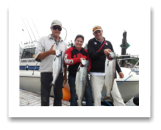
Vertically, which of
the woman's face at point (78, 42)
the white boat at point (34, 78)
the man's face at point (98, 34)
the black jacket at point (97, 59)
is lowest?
the white boat at point (34, 78)

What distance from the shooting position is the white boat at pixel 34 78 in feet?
15.0

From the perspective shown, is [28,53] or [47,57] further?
[28,53]

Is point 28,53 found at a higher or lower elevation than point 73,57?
higher

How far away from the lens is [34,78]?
560 cm

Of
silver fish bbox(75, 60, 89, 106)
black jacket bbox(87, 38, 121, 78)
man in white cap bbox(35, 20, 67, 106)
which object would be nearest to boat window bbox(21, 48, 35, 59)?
man in white cap bbox(35, 20, 67, 106)

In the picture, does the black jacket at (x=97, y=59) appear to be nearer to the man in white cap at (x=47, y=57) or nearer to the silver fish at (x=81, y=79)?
the silver fish at (x=81, y=79)

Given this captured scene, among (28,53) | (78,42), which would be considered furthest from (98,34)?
(28,53)

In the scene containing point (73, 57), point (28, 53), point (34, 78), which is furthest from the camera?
point (28, 53)

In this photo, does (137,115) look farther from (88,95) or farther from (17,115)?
(17,115)

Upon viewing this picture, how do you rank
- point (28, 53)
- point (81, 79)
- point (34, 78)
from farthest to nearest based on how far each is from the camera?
point (28, 53) → point (34, 78) → point (81, 79)

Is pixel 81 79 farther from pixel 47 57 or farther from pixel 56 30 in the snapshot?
pixel 56 30

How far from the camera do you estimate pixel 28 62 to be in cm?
670

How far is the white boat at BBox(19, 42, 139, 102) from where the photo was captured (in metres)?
4.56

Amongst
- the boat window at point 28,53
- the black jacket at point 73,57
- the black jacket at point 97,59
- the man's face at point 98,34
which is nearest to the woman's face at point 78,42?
the black jacket at point 73,57
